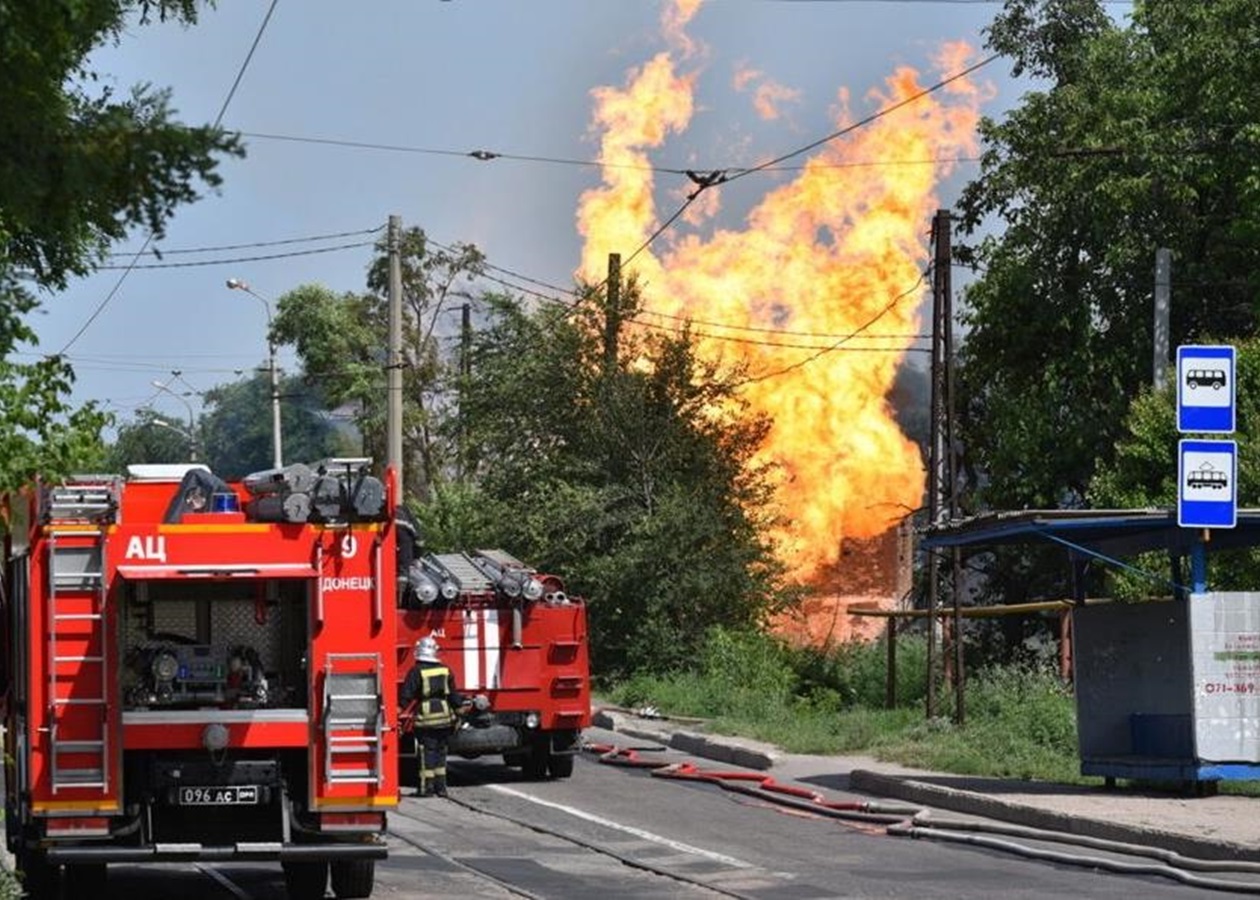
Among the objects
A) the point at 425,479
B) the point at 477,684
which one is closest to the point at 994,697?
the point at 477,684

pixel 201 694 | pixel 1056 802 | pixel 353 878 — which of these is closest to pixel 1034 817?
pixel 1056 802

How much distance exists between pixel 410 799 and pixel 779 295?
25.0 metres

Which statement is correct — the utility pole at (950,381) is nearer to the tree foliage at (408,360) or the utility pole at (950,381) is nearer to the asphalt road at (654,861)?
the asphalt road at (654,861)

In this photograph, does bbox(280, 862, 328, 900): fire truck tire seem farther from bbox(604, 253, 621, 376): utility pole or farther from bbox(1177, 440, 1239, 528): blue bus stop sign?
bbox(604, 253, 621, 376): utility pole

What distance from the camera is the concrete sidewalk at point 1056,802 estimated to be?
1783 cm

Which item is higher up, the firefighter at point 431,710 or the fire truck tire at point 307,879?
the firefighter at point 431,710

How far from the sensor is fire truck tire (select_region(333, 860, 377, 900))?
15.4m

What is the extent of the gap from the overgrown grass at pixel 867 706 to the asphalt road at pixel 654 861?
2.68 meters

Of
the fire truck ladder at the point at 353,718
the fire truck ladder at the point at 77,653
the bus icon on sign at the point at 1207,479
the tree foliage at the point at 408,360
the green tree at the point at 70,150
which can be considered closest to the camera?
the green tree at the point at 70,150

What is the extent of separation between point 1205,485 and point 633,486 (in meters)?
21.8

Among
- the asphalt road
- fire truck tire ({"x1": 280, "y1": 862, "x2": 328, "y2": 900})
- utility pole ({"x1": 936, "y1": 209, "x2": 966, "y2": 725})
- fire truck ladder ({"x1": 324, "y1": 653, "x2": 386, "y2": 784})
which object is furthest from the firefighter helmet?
fire truck ladder ({"x1": 324, "y1": 653, "x2": 386, "y2": 784})

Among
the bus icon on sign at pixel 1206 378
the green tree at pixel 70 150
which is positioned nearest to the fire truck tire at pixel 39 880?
the green tree at pixel 70 150

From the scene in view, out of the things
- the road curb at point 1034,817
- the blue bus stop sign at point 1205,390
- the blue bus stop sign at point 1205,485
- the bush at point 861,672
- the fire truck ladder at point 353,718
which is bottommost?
the road curb at point 1034,817

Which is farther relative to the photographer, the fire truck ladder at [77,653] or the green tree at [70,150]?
the fire truck ladder at [77,653]
